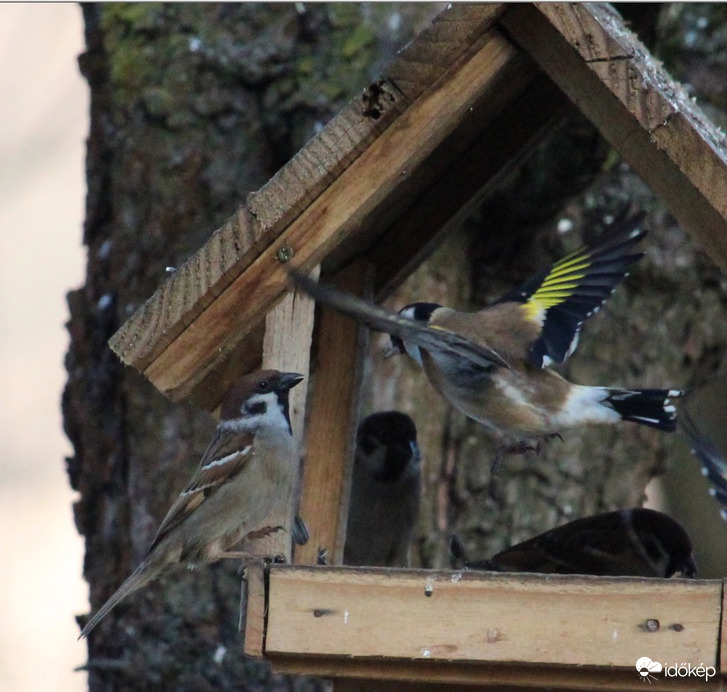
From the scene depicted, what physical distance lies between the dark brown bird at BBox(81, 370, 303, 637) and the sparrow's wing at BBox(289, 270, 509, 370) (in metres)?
0.36

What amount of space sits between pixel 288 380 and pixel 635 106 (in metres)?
0.94

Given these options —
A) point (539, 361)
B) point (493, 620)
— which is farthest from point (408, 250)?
point (493, 620)

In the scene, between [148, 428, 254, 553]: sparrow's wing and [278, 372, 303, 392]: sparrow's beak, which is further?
[148, 428, 254, 553]: sparrow's wing

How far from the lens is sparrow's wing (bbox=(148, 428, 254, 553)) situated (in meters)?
3.05

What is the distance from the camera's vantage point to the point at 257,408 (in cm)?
291

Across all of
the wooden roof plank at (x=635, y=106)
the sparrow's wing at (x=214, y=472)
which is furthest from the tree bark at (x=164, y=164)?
the wooden roof plank at (x=635, y=106)

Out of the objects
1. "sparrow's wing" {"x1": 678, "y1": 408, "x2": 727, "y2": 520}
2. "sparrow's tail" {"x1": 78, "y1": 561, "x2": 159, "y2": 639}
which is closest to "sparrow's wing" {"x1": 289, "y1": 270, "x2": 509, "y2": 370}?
"sparrow's wing" {"x1": 678, "y1": 408, "x2": 727, "y2": 520}

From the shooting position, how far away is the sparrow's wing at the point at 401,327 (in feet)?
7.91

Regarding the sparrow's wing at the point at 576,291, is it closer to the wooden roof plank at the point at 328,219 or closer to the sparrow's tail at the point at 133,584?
the wooden roof plank at the point at 328,219

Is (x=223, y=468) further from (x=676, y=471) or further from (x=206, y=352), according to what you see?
(x=676, y=471)

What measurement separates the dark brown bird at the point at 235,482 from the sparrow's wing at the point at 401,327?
1.19 feet

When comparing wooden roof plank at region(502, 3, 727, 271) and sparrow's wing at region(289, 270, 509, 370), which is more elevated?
wooden roof plank at region(502, 3, 727, 271)

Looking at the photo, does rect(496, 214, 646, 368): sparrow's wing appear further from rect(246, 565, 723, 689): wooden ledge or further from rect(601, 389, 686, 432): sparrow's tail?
rect(246, 565, 723, 689): wooden ledge

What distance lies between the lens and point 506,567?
10.5ft
